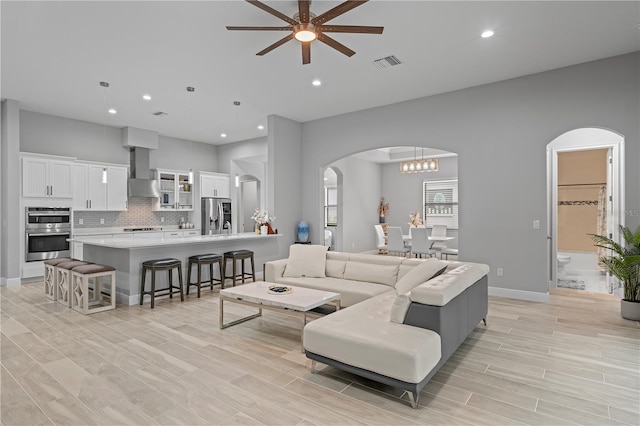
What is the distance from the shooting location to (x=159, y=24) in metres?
3.74

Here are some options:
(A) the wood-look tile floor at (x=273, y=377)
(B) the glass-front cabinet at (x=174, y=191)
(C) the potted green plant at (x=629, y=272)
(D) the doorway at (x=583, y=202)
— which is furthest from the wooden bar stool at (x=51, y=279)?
(D) the doorway at (x=583, y=202)

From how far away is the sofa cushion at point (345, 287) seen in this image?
4.07 meters

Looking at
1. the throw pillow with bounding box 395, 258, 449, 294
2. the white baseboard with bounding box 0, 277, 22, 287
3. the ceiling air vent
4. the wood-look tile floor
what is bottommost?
the wood-look tile floor

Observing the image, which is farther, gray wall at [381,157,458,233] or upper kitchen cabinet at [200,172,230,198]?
gray wall at [381,157,458,233]

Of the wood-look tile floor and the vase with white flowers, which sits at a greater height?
the vase with white flowers

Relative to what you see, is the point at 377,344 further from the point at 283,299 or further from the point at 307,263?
the point at 307,263

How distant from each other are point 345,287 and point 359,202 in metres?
6.53

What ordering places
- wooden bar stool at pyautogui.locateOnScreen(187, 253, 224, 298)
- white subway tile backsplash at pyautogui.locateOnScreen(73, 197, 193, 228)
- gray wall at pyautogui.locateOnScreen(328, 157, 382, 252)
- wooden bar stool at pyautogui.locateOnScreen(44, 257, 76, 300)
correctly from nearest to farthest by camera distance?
wooden bar stool at pyautogui.locateOnScreen(44, 257, 76, 300), wooden bar stool at pyautogui.locateOnScreen(187, 253, 224, 298), white subway tile backsplash at pyautogui.locateOnScreen(73, 197, 193, 228), gray wall at pyautogui.locateOnScreen(328, 157, 382, 252)

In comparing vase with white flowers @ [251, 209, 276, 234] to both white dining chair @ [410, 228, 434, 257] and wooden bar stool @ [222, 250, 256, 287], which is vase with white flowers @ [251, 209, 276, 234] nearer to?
wooden bar stool @ [222, 250, 256, 287]

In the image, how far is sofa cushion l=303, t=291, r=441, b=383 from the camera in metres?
2.33

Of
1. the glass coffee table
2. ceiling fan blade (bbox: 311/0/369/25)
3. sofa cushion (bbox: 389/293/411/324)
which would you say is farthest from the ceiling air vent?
sofa cushion (bbox: 389/293/411/324)

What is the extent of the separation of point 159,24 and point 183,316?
134 inches

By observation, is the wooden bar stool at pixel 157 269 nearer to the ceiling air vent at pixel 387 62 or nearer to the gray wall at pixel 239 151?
the ceiling air vent at pixel 387 62

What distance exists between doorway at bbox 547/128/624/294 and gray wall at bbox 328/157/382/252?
4.94 metres
